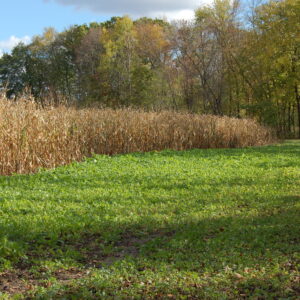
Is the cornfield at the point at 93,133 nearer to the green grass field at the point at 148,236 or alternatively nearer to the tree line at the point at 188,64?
the green grass field at the point at 148,236

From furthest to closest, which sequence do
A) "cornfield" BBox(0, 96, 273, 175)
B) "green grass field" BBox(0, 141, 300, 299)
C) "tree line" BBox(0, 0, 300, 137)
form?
"tree line" BBox(0, 0, 300, 137), "cornfield" BBox(0, 96, 273, 175), "green grass field" BBox(0, 141, 300, 299)

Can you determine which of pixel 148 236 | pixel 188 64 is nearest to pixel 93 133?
pixel 148 236

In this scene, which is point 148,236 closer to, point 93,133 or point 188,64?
point 93,133

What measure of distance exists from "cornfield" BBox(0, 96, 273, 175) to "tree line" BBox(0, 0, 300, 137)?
347 inches

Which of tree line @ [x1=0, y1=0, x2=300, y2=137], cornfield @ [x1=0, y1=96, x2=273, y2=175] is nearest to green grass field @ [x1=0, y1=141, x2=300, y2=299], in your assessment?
cornfield @ [x1=0, y1=96, x2=273, y2=175]

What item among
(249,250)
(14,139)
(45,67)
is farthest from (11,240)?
(45,67)

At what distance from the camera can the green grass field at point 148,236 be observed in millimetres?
3699

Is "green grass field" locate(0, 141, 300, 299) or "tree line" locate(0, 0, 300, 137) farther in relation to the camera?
"tree line" locate(0, 0, 300, 137)

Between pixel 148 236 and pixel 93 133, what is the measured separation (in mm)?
8593

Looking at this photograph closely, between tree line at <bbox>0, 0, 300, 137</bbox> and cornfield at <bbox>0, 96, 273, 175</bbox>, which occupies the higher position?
tree line at <bbox>0, 0, 300, 137</bbox>

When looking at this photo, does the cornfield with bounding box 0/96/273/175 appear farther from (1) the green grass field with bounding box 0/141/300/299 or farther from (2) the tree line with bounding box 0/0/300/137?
(2) the tree line with bounding box 0/0/300/137

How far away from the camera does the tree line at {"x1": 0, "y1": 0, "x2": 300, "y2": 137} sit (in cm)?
2842

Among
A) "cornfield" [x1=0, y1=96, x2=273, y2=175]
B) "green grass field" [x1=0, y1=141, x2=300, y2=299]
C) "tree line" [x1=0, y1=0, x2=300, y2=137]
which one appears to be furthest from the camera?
"tree line" [x1=0, y1=0, x2=300, y2=137]

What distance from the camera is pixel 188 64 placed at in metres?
33.3
